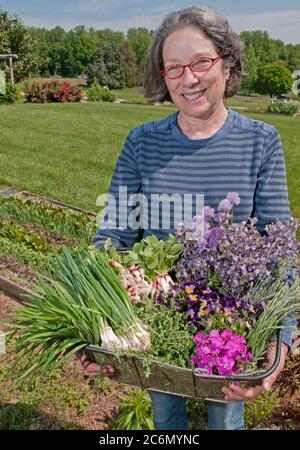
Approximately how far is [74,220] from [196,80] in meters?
3.96

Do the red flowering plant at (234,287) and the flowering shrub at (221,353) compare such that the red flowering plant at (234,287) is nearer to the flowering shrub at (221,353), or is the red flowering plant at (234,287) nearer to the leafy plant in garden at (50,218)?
the flowering shrub at (221,353)

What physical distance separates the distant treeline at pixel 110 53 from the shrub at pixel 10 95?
123 ft

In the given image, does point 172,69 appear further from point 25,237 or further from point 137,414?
point 25,237

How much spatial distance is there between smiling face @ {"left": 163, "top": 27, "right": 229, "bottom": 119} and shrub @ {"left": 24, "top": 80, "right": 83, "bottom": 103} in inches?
999

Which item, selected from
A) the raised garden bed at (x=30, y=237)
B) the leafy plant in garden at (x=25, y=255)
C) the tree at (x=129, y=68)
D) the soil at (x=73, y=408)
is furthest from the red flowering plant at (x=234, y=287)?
the tree at (x=129, y=68)

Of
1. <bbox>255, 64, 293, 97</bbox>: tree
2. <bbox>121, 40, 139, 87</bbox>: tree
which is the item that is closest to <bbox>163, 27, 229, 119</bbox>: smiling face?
<bbox>255, 64, 293, 97</bbox>: tree

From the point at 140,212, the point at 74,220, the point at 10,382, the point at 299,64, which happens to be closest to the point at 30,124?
the point at 74,220

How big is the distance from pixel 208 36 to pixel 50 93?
25.7 metres

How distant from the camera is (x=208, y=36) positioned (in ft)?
5.93

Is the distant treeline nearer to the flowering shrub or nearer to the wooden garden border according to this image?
the wooden garden border

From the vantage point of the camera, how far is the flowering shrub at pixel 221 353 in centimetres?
149

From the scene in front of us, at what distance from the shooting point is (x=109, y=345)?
1567 mm

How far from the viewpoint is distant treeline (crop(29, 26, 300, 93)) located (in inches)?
2534

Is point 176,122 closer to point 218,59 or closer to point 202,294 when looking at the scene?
point 218,59
